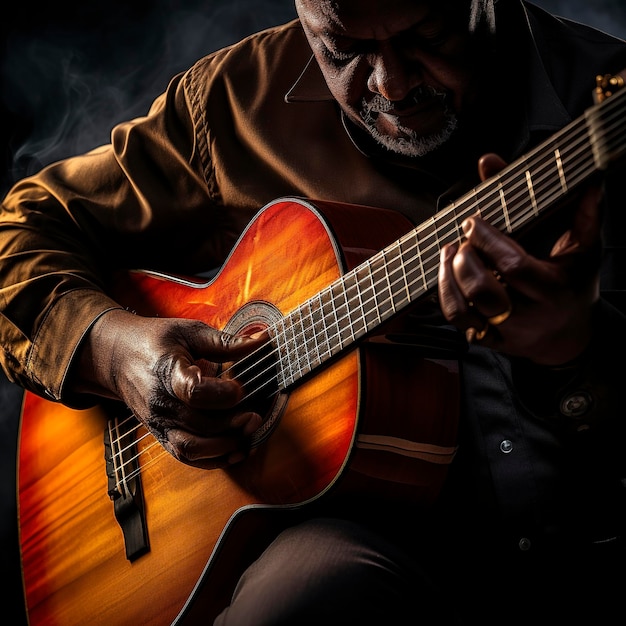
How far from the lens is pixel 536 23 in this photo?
150 centimetres

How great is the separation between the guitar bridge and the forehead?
872mm

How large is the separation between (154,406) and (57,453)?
1.51ft

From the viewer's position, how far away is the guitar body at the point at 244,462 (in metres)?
1.23

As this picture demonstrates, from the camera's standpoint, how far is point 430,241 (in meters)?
1.12

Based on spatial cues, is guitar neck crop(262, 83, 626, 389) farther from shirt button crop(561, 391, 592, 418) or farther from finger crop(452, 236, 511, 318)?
shirt button crop(561, 391, 592, 418)

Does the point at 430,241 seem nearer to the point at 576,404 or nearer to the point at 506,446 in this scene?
the point at 576,404

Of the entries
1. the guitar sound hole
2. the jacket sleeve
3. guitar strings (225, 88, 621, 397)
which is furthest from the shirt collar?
guitar strings (225, 88, 621, 397)

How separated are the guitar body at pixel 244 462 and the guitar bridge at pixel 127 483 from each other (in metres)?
0.02

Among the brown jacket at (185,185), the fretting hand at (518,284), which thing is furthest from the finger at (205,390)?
the fretting hand at (518,284)

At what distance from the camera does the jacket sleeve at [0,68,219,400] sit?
5.70 feet

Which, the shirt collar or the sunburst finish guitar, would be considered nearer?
the sunburst finish guitar

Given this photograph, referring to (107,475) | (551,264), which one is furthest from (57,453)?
(551,264)

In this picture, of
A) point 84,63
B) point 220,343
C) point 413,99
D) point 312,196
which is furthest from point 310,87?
point 84,63

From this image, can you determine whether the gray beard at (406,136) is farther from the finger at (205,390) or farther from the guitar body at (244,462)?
the finger at (205,390)
